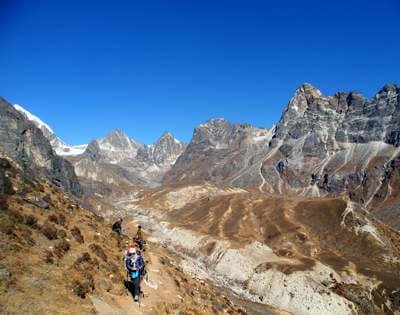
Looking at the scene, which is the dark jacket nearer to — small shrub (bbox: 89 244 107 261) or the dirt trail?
the dirt trail

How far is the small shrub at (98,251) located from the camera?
97.0 ft

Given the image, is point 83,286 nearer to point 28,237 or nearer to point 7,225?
point 28,237

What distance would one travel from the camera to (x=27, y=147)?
118375 millimetres

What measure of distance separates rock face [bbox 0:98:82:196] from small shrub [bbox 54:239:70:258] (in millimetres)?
25979

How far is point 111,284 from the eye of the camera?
24.5 metres

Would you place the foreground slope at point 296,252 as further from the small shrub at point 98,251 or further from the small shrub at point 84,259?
the small shrub at point 84,259

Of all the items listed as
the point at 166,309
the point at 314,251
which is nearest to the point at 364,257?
the point at 314,251

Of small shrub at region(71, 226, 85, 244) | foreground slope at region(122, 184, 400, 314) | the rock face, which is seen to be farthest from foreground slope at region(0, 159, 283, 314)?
foreground slope at region(122, 184, 400, 314)

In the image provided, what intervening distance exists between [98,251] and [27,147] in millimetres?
99533

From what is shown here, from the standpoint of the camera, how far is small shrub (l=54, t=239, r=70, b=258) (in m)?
25.7

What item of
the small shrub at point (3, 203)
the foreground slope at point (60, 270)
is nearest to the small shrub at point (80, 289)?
the foreground slope at point (60, 270)

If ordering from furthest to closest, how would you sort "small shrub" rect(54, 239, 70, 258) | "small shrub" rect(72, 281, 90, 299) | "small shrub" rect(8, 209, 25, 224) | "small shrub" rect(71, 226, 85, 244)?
"small shrub" rect(71, 226, 85, 244) < "small shrub" rect(8, 209, 25, 224) < "small shrub" rect(54, 239, 70, 258) < "small shrub" rect(72, 281, 90, 299)

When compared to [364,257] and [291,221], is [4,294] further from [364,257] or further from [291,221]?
[291,221]

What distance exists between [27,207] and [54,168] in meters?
120
